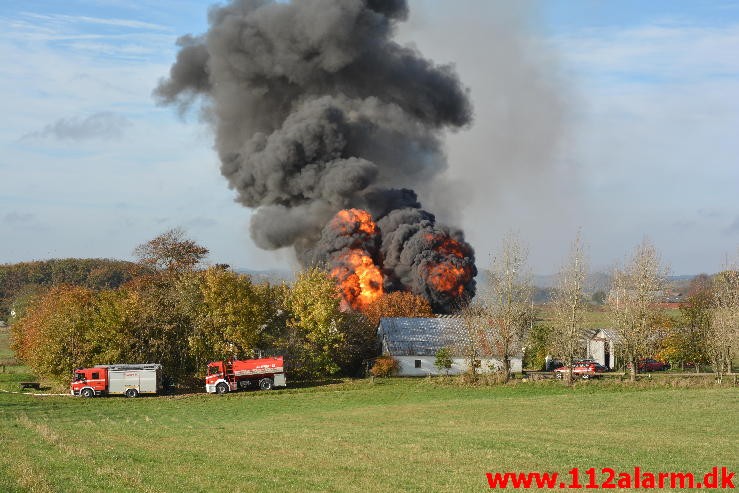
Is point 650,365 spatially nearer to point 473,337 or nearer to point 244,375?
point 473,337

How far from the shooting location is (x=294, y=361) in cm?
6169

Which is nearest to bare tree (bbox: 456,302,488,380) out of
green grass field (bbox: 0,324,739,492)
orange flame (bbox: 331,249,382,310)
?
green grass field (bbox: 0,324,739,492)

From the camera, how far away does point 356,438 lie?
2794cm

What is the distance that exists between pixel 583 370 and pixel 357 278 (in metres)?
28.5

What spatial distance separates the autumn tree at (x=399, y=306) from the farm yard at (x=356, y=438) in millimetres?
25922

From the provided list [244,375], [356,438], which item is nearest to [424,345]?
[244,375]

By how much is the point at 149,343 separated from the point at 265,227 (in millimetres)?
35313

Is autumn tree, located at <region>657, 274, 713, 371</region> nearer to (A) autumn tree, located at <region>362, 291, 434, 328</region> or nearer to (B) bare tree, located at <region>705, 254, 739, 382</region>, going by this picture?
(B) bare tree, located at <region>705, 254, 739, 382</region>

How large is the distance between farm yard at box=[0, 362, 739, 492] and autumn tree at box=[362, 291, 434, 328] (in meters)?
25.9

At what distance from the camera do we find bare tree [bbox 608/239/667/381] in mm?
58125

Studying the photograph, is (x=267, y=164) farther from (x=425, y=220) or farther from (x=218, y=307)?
(x=218, y=307)

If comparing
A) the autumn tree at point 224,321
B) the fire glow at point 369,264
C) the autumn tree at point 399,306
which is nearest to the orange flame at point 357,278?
the fire glow at point 369,264

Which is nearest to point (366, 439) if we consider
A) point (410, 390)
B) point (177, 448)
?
point (177, 448)

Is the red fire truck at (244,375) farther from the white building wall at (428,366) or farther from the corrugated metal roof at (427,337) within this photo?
the corrugated metal roof at (427,337)
